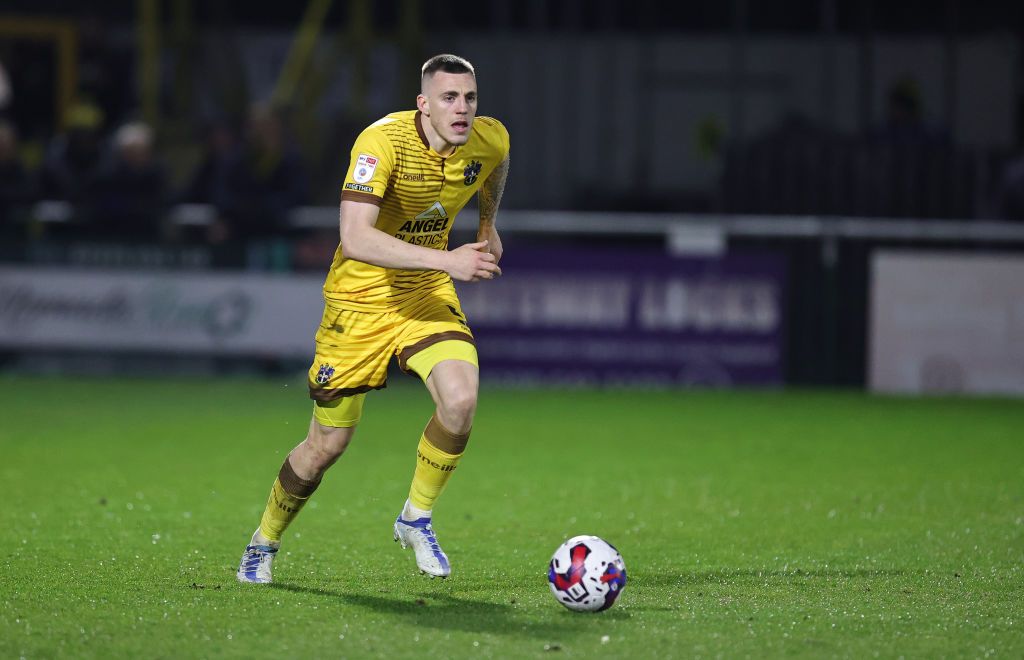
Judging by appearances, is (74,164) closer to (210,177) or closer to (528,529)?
(210,177)

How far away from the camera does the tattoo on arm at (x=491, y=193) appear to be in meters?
6.87

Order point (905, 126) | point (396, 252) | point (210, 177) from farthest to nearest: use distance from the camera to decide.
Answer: point (905, 126) < point (210, 177) < point (396, 252)

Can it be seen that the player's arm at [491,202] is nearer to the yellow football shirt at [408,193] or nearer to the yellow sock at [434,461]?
the yellow football shirt at [408,193]

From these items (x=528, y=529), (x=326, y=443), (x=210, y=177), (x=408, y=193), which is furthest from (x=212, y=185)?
(x=326, y=443)

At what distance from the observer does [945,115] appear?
21641 mm

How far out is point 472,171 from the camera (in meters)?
6.60

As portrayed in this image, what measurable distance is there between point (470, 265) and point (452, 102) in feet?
2.76

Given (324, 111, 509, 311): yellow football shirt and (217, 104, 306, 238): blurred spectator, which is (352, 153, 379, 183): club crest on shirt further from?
(217, 104, 306, 238): blurred spectator

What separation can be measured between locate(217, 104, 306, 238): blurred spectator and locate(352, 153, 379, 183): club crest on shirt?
8.48 meters

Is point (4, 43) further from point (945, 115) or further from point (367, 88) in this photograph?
point (945, 115)

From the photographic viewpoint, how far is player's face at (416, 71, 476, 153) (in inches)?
246

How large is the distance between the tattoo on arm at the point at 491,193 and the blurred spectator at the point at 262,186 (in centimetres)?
783

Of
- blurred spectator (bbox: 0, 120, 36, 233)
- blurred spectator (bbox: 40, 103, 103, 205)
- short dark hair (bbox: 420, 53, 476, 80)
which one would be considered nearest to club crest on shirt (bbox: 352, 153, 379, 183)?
short dark hair (bbox: 420, 53, 476, 80)

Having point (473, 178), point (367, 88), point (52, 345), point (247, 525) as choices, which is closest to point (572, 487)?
point (247, 525)
